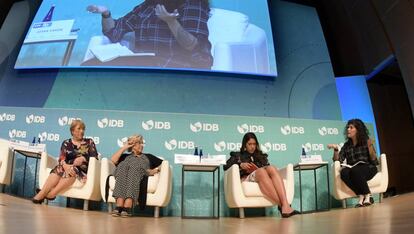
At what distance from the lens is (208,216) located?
3.78 metres

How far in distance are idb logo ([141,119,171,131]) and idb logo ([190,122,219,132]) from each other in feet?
0.93

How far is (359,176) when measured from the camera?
3598 mm

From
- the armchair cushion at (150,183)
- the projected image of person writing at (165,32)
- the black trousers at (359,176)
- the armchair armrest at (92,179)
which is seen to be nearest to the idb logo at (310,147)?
the black trousers at (359,176)

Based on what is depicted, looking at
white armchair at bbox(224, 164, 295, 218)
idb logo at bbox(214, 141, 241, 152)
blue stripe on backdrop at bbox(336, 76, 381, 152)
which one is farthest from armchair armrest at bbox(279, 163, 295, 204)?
blue stripe on backdrop at bbox(336, 76, 381, 152)

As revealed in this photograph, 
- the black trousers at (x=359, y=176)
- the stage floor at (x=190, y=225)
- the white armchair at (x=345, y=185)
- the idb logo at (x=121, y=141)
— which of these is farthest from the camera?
the idb logo at (x=121, y=141)

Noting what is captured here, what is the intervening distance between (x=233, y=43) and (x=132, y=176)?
10.4ft

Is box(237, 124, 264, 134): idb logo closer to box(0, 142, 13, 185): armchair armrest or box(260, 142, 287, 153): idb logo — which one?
box(260, 142, 287, 153): idb logo

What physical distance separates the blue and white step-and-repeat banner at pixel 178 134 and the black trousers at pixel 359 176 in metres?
0.52

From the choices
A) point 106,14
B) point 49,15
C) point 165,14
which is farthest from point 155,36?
point 49,15

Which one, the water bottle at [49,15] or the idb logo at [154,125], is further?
the water bottle at [49,15]

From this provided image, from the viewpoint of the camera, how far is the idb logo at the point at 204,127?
412cm

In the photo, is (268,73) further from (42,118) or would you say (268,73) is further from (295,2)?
(42,118)

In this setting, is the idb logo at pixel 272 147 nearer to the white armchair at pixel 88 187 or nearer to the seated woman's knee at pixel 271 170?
the seated woman's knee at pixel 271 170

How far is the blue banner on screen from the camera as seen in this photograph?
5.45m
